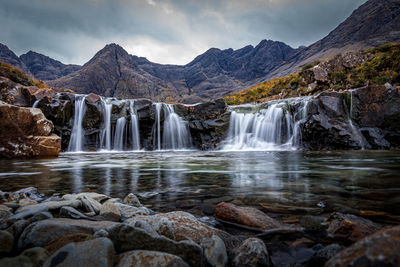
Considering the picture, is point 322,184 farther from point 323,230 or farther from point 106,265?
point 106,265

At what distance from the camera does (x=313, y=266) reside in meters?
1.38

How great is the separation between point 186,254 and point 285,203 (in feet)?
6.76

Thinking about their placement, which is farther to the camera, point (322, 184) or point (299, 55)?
point (299, 55)

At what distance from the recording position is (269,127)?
18219 mm

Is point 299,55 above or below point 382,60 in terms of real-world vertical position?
above

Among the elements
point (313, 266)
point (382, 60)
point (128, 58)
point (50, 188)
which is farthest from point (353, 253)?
point (128, 58)

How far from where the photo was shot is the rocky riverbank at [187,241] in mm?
1140

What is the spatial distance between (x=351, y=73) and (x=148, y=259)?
1157 inches

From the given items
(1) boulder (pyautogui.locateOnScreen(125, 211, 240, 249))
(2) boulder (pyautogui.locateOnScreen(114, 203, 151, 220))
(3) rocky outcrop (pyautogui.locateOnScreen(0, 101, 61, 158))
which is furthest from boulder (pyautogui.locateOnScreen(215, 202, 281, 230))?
(3) rocky outcrop (pyautogui.locateOnScreen(0, 101, 61, 158))

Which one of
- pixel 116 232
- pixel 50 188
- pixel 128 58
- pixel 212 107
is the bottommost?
pixel 50 188

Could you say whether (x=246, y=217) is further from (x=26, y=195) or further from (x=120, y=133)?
(x=120, y=133)

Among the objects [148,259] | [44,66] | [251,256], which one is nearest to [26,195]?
[148,259]

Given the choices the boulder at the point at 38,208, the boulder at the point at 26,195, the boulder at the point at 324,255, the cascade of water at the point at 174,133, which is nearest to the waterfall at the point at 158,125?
the cascade of water at the point at 174,133

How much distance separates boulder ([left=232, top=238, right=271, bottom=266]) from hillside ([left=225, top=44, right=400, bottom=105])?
25616 millimetres
